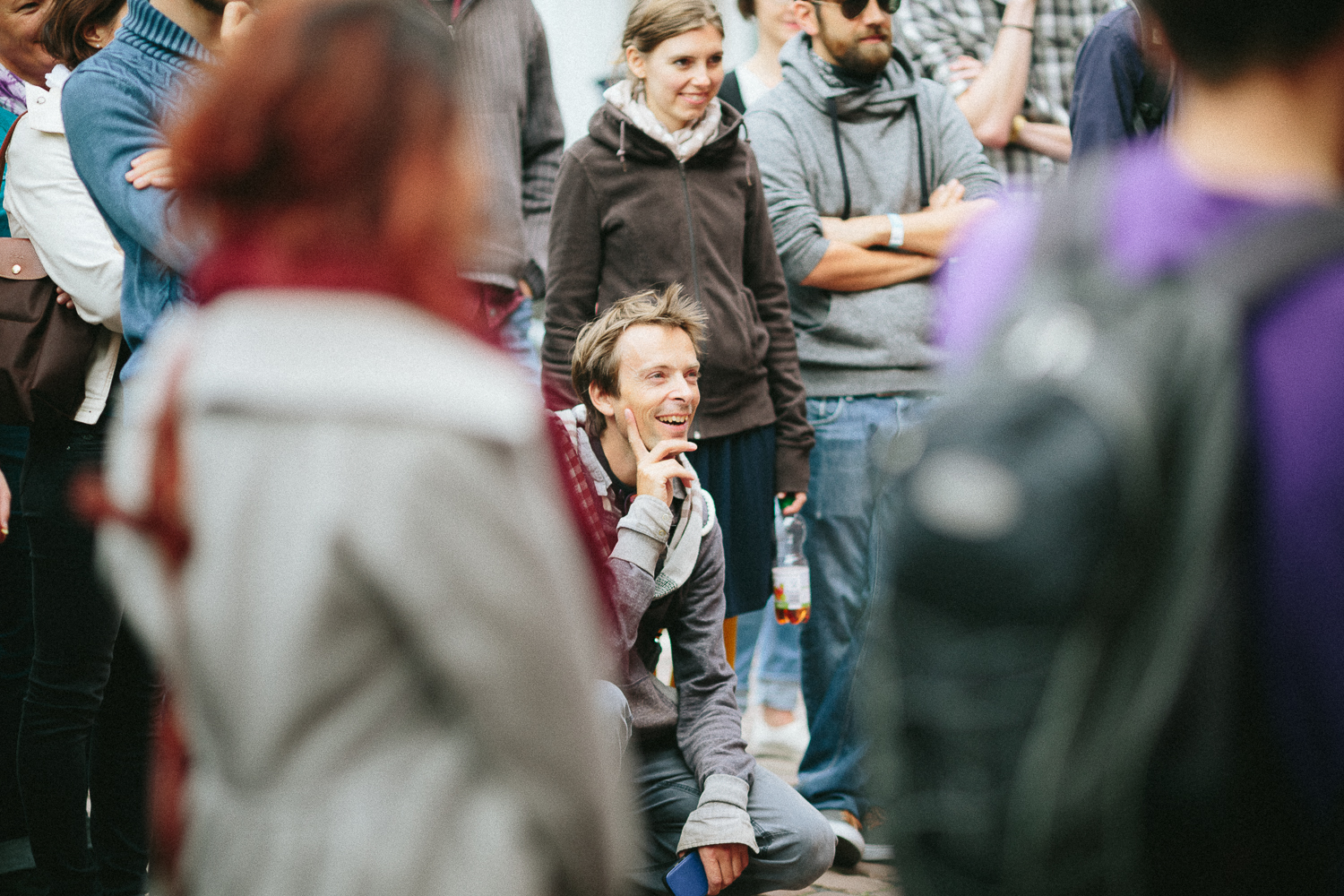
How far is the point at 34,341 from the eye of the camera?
3016 millimetres

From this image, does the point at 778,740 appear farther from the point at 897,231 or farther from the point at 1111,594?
the point at 1111,594

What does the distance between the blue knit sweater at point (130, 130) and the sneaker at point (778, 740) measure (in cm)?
254

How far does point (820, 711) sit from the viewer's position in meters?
3.79

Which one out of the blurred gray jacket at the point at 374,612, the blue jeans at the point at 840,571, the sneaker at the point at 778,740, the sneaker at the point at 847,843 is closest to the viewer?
the blurred gray jacket at the point at 374,612

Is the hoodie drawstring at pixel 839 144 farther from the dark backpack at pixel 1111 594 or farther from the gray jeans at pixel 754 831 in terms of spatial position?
the dark backpack at pixel 1111 594

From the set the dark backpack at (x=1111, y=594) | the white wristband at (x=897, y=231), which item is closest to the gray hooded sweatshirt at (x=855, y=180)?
the white wristband at (x=897, y=231)

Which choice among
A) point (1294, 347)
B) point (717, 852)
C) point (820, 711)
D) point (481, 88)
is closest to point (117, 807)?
point (717, 852)

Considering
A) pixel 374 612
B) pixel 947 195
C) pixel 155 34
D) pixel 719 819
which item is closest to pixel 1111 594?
pixel 374 612

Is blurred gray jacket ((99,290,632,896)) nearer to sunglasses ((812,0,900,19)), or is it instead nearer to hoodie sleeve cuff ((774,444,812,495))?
hoodie sleeve cuff ((774,444,812,495))

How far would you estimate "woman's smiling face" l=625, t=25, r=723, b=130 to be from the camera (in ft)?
12.6

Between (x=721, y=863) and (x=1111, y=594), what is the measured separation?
196 cm

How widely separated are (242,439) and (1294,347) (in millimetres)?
893

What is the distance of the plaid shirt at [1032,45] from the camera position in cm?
464

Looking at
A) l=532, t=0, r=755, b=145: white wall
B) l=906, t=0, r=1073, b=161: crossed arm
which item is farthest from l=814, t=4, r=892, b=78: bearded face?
l=532, t=0, r=755, b=145: white wall
